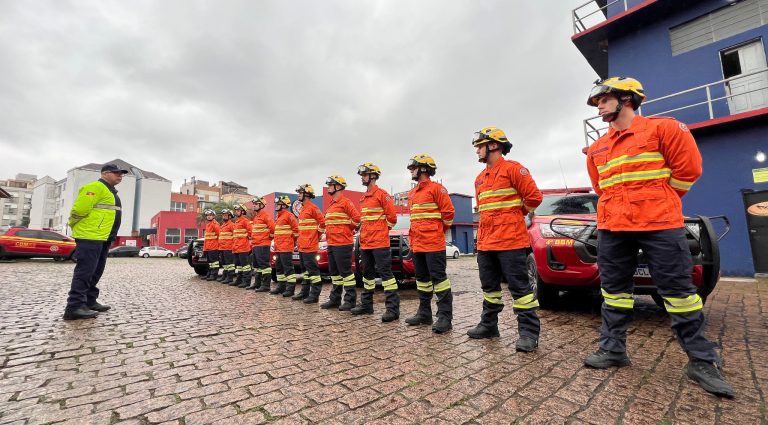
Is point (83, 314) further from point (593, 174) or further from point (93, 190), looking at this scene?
point (593, 174)

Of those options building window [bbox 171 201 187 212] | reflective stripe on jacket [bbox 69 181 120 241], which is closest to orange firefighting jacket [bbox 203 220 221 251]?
reflective stripe on jacket [bbox 69 181 120 241]

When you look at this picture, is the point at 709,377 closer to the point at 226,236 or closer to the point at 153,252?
the point at 226,236

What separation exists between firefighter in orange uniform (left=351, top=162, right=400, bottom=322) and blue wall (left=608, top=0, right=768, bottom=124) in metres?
9.75

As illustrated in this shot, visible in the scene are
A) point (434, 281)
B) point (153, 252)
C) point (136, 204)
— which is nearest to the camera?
point (434, 281)

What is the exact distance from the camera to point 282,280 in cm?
645

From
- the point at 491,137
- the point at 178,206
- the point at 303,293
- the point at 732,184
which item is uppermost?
the point at 178,206

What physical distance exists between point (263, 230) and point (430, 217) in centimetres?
426

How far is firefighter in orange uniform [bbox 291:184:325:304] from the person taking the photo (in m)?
5.50

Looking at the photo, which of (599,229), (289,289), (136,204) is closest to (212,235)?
(289,289)

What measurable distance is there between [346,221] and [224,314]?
6.70 feet

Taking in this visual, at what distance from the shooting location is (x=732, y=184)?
8500 mm

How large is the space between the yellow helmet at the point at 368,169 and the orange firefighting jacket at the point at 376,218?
269 mm

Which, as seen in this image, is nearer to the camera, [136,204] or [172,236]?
[172,236]

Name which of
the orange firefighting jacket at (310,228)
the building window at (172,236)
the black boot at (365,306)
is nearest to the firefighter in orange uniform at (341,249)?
the black boot at (365,306)
